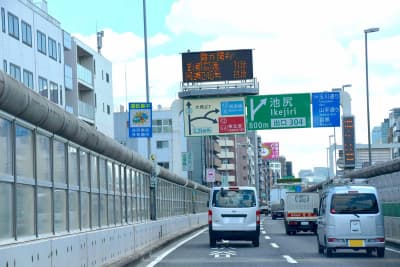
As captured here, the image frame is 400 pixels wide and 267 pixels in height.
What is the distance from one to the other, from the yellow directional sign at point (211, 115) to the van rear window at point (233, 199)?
36.5 feet

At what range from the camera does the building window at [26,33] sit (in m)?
47.6

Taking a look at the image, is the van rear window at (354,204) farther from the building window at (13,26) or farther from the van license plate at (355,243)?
the building window at (13,26)

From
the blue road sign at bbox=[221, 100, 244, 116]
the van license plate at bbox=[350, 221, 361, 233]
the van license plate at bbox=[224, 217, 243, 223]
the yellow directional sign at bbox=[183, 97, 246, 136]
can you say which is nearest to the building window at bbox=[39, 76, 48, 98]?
the yellow directional sign at bbox=[183, 97, 246, 136]

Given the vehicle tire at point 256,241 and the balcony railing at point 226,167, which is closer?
the vehicle tire at point 256,241

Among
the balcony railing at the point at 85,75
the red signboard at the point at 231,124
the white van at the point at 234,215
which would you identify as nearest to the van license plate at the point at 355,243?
the white van at the point at 234,215

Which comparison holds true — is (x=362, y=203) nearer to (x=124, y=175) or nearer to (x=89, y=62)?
(x=124, y=175)

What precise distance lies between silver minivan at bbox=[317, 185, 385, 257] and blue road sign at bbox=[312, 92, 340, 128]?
1655cm

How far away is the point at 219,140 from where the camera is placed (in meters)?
144

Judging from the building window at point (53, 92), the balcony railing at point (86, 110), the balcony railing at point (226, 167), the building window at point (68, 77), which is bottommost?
the balcony railing at point (226, 167)

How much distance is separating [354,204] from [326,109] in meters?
17.3

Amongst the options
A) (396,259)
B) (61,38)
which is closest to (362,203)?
(396,259)

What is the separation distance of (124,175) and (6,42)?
24.0 metres

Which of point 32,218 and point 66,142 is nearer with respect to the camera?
point 32,218

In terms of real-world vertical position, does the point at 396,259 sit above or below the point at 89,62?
below
